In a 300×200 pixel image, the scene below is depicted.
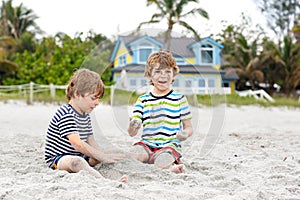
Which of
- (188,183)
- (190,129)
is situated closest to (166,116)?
(190,129)

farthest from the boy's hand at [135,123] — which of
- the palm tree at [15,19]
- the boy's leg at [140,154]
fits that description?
the palm tree at [15,19]

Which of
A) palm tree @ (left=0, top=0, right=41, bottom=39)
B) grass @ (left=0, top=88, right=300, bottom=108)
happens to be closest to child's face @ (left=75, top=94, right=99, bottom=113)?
grass @ (left=0, top=88, right=300, bottom=108)

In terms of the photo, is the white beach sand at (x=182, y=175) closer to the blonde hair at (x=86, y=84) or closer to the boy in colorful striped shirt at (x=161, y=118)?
the boy in colorful striped shirt at (x=161, y=118)

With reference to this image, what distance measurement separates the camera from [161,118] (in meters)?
3.05

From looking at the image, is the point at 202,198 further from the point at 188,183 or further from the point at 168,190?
the point at 188,183

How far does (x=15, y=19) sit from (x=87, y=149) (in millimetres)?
26967

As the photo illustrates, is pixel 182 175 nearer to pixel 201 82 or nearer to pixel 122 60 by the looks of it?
pixel 201 82

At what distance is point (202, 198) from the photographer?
2.13 meters

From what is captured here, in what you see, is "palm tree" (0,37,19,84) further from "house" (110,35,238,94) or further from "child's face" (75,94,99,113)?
"child's face" (75,94,99,113)

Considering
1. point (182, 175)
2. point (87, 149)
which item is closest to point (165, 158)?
point (182, 175)

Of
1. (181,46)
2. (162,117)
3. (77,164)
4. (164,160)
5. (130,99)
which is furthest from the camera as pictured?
(130,99)

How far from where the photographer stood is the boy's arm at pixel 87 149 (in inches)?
104

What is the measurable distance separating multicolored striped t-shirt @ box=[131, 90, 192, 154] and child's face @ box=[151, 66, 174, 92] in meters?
0.08

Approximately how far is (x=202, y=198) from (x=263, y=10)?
95.5 feet
